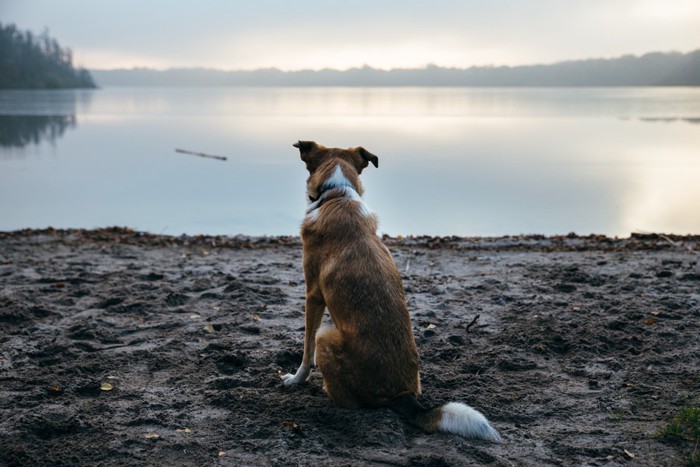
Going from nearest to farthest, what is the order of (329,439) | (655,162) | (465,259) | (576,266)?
1. (329,439)
2. (576,266)
3. (465,259)
4. (655,162)

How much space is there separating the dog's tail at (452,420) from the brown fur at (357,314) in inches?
7.1

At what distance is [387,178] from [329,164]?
16.2 metres

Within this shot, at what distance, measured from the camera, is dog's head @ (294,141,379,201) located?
5.36 meters

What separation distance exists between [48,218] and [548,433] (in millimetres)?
14140

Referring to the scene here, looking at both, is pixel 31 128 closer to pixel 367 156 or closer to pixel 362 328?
pixel 367 156

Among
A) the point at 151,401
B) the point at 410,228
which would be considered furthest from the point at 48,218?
the point at 151,401

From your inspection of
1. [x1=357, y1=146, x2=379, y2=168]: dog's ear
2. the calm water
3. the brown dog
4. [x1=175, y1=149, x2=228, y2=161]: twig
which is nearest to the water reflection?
the calm water

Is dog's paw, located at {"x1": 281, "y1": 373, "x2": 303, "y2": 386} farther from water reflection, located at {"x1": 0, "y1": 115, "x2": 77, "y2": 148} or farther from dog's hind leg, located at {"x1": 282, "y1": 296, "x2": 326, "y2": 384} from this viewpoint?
water reflection, located at {"x1": 0, "y1": 115, "x2": 77, "y2": 148}

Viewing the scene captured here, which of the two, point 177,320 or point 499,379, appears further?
point 177,320

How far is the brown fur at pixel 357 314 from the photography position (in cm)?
439

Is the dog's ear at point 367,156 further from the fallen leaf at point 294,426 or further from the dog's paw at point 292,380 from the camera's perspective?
the fallen leaf at point 294,426

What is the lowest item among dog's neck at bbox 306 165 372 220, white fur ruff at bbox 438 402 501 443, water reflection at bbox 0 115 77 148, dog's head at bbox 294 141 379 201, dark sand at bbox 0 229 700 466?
dark sand at bbox 0 229 700 466

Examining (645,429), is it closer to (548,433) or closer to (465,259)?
(548,433)

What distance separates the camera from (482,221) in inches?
606
